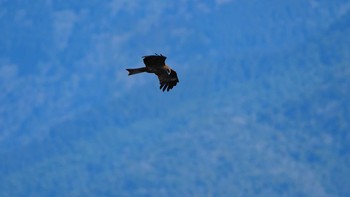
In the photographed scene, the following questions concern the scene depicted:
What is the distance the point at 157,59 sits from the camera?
8569cm

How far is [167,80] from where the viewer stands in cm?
8688

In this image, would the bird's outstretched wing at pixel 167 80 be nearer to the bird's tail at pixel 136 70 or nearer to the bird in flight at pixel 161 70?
the bird in flight at pixel 161 70

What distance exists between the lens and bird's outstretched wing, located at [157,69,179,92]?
86.6m

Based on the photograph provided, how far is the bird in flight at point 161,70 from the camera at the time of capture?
3371 inches

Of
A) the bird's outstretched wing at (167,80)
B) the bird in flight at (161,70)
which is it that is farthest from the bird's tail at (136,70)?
the bird's outstretched wing at (167,80)

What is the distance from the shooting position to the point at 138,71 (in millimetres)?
86625

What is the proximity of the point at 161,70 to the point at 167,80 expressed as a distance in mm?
673

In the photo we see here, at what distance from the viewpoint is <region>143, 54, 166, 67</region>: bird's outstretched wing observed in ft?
280

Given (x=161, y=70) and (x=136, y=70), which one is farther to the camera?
(x=136, y=70)

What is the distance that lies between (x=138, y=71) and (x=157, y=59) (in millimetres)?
1057

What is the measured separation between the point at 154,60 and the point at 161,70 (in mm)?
619

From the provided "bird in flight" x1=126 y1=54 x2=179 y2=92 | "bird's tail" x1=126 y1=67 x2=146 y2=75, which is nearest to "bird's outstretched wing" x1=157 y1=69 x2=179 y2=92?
"bird in flight" x1=126 y1=54 x2=179 y2=92

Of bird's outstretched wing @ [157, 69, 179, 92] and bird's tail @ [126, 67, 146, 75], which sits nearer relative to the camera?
bird's tail @ [126, 67, 146, 75]

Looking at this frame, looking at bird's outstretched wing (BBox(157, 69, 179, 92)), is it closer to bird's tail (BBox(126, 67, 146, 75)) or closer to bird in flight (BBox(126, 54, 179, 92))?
bird in flight (BBox(126, 54, 179, 92))
